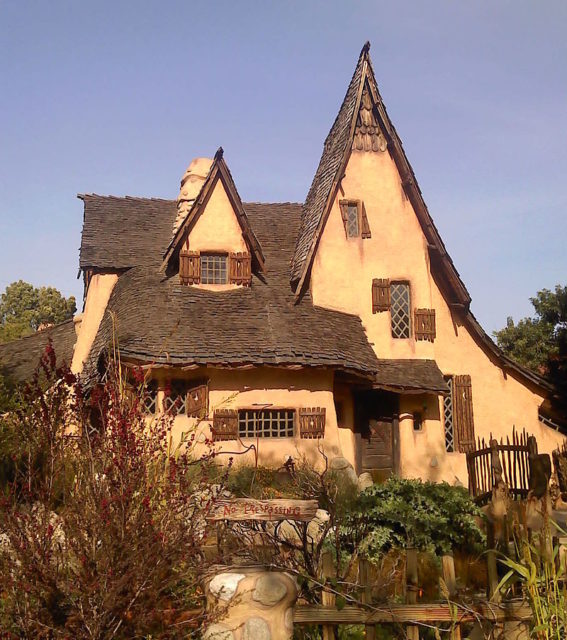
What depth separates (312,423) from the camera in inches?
688

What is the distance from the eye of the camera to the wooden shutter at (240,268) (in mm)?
19625

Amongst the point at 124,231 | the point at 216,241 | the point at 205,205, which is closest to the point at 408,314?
the point at 216,241

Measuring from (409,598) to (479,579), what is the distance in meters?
3.40

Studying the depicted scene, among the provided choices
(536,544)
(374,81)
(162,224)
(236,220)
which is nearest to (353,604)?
(536,544)

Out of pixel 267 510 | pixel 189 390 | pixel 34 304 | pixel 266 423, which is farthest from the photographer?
pixel 34 304

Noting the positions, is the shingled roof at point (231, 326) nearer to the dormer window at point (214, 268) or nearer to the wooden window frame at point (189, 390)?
the dormer window at point (214, 268)

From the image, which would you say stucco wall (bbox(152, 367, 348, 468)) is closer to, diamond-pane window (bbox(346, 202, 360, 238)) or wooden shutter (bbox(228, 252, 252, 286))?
wooden shutter (bbox(228, 252, 252, 286))

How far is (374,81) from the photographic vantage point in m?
20.4

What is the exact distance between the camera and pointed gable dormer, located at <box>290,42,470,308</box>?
1997 cm

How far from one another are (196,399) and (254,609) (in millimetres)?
11405

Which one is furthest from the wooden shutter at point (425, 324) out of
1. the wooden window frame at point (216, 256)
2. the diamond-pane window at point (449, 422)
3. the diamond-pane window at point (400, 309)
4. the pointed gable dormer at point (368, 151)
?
the wooden window frame at point (216, 256)

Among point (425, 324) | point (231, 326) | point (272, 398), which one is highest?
point (425, 324)

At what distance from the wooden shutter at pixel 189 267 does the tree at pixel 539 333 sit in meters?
12.7

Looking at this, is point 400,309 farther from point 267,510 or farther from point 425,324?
point 267,510
